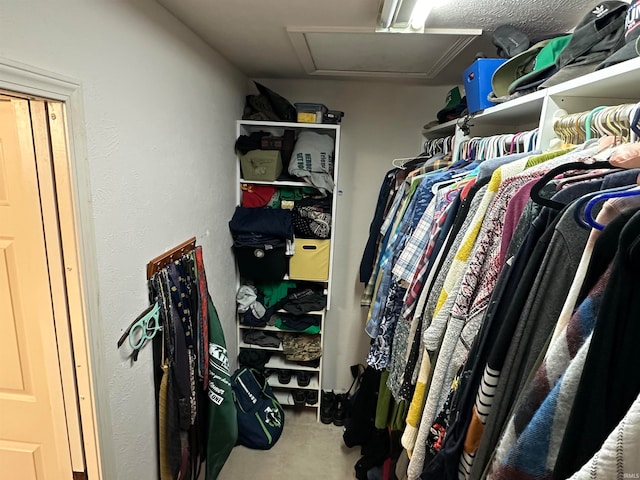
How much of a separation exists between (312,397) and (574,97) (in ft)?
7.77

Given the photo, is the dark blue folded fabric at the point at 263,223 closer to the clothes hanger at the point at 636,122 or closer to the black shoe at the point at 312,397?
the black shoe at the point at 312,397

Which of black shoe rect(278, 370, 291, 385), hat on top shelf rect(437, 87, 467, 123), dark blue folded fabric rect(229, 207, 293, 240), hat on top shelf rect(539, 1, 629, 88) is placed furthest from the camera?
black shoe rect(278, 370, 291, 385)

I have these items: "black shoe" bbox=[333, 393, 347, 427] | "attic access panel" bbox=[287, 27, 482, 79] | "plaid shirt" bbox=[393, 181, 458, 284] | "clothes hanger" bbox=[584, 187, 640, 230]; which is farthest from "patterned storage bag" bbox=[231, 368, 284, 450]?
"clothes hanger" bbox=[584, 187, 640, 230]

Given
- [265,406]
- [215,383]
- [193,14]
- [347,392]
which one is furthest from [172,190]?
[347,392]

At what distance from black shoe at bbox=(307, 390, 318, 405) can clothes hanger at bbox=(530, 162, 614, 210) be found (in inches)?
92.5

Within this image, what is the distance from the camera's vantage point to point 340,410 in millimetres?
2621

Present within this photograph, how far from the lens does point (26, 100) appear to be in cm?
84

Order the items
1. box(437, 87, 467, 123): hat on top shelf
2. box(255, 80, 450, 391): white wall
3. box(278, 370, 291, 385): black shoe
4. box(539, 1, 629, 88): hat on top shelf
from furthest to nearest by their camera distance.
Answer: box(278, 370, 291, 385): black shoe, box(255, 80, 450, 391): white wall, box(437, 87, 467, 123): hat on top shelf, box(539, 1, 629, 88): hat on top shelf

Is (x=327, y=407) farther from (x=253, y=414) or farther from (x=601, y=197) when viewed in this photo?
(x=601, y=197)

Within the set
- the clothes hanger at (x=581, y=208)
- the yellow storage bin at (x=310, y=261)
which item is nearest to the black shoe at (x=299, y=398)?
the yellow storage bin at (x=310, y=261)

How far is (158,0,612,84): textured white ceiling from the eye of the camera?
113 centimetres

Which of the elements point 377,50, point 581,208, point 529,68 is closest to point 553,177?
point 581,208

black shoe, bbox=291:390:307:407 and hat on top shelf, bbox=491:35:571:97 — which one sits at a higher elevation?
hat on top shelf, bbox=491:35:571:97

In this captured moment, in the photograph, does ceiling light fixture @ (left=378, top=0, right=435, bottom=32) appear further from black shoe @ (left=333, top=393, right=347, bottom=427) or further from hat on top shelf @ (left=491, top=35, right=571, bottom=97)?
black shoe @ (left=333, top=393, right=347, bottom=427)
